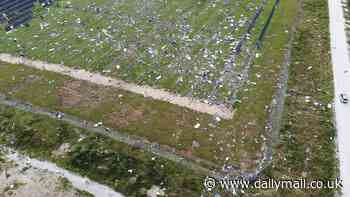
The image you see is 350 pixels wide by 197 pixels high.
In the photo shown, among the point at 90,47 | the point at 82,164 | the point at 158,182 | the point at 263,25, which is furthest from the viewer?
the point at 263,25

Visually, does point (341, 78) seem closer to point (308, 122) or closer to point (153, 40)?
point (308, 122)

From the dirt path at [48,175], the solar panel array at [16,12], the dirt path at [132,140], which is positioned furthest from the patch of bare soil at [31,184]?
the solar panel array at [16,12]

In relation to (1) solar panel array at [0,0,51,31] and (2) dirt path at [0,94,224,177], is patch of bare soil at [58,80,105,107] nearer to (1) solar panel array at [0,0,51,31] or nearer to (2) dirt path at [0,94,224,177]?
(2) dirt path at [0,94,224,177]

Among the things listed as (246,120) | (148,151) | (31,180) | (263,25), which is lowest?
(31,180)

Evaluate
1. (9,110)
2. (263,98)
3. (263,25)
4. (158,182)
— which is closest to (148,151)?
(158,182)

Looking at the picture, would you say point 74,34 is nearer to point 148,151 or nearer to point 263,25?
point 148,151
